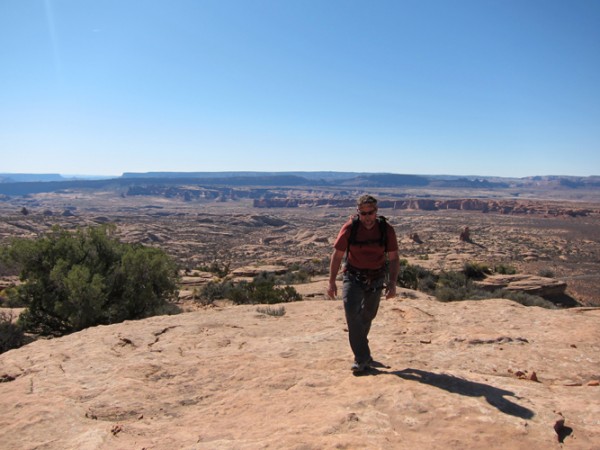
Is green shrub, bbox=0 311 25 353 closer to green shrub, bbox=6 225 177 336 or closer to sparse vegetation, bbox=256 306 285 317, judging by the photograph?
green shrub, bbox=6 225 177 336

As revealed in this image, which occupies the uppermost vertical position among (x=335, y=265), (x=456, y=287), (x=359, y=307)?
(x=335, y=265)

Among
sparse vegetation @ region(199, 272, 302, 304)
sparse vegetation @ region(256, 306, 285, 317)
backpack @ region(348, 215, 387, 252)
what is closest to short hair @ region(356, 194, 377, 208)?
backpack @ region(348, 215, 387, 252)

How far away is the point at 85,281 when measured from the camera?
942 cm

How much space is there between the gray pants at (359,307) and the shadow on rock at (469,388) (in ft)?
0.89

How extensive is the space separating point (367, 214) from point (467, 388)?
200cm

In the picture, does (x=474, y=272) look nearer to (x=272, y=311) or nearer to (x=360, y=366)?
(x=272, y=311)

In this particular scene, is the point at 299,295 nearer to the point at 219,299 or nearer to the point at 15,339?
the point at 219,299

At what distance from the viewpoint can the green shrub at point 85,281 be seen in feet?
31.2

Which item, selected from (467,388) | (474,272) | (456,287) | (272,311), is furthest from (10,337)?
(474,272)

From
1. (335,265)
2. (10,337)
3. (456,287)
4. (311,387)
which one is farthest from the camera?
(456,287)

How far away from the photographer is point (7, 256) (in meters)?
10.5

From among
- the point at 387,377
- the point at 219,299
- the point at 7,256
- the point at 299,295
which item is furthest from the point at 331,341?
the point at 7,256

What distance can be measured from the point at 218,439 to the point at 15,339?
725 centimetres

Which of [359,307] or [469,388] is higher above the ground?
[359,307]
